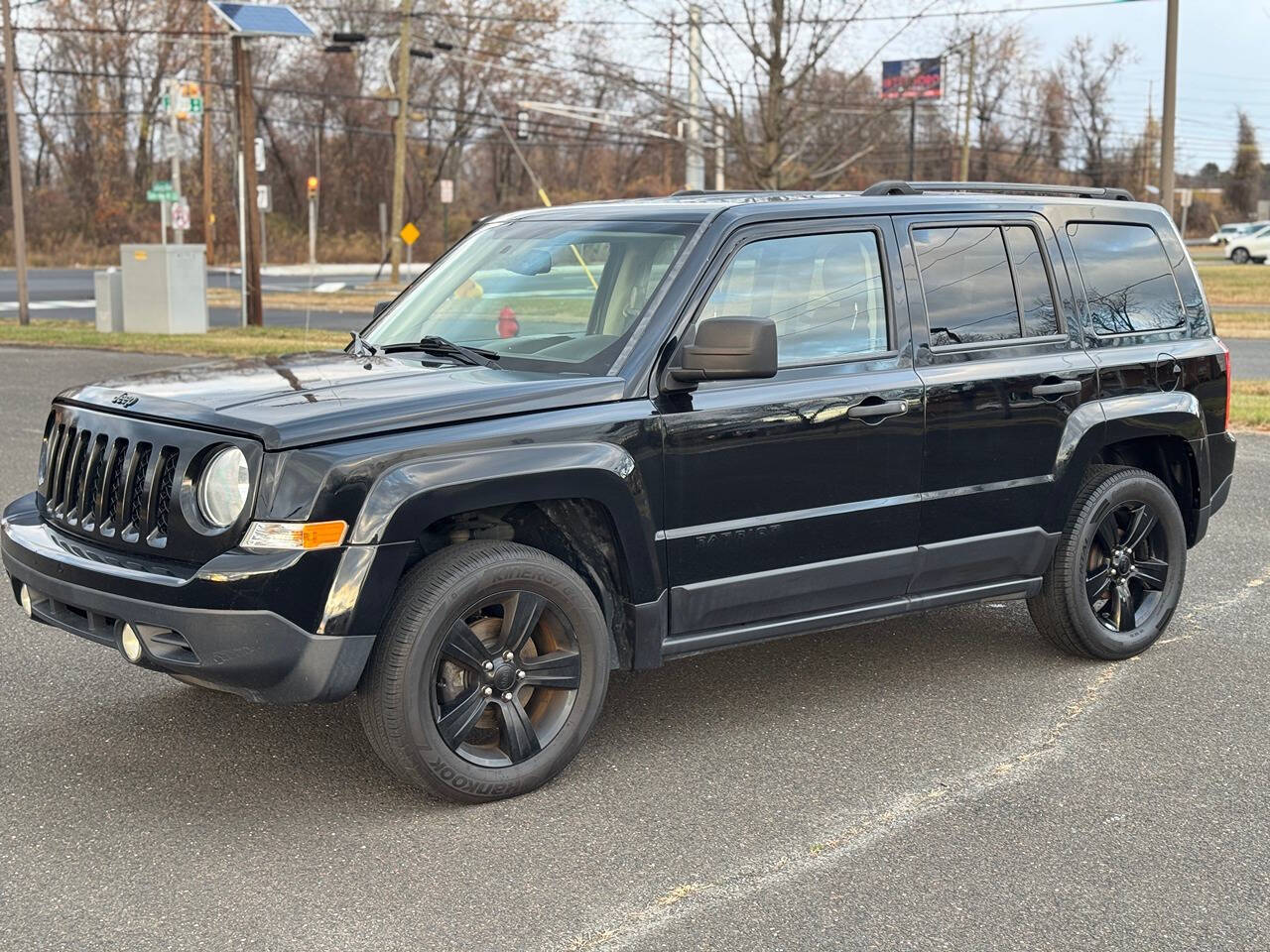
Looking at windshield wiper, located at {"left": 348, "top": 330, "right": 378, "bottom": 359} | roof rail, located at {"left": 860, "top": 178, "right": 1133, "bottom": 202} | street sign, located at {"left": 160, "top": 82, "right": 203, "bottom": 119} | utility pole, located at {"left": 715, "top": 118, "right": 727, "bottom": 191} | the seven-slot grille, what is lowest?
the seven-slot grille

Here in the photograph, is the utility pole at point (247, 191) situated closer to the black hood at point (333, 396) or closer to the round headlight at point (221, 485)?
the black hood at point (333, 396)

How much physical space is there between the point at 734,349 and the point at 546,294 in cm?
102

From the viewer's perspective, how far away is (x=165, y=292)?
75.1ft

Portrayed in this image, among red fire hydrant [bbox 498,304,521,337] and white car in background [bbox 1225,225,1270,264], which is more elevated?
white car in background [bbox 1225,225,1270,264]

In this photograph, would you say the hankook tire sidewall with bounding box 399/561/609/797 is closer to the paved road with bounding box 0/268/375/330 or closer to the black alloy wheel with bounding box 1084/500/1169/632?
the black alloy wheel with bounding box 1084/500/1169/632

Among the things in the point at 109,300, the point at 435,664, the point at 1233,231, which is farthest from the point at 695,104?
the point at 1233,231

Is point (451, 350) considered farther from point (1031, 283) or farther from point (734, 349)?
point (1031, 283)

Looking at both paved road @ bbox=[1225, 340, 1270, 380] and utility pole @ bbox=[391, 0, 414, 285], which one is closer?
paved road @ bbox=[1225, 340, 1270, 380]

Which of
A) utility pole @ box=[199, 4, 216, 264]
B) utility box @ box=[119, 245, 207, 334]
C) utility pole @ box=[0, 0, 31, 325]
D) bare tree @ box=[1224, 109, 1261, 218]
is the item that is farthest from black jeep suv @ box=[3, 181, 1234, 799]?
bare tree @ box=[1224, 109, 1261, 218]

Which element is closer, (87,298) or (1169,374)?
(1169,374)

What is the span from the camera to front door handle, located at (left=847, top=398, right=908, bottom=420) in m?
5.02

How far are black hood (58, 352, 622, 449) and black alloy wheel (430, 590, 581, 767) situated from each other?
0.60 metres

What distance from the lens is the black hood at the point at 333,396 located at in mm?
4098

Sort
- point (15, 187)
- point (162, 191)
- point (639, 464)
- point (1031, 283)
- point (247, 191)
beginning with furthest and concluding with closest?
point (162, 191), point (15, 187), point (247, 191), point (1031, 283), point (639, 464)
